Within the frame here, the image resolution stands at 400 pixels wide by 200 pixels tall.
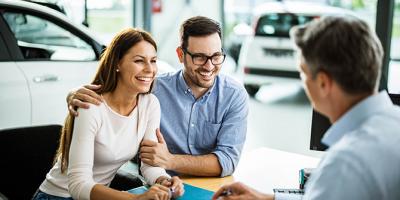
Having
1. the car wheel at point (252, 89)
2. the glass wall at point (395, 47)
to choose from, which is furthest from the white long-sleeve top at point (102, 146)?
the car wheel at point (252, 89)

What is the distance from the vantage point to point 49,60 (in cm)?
408

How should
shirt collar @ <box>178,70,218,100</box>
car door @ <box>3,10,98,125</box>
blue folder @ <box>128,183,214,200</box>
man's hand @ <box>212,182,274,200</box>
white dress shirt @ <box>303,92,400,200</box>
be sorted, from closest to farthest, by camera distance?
1. white dress shirt @ <box>303,92,400,200</box>
2. man's hand @ <box>212,182,274,200</box>
3. blue folder @ <box>128,183,214,200</box>
4. shirt collar @ <box>178,70,218,100</box>
5. car door @ <box>3,10,98,125</box>

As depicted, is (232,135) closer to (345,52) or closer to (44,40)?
(345,52)

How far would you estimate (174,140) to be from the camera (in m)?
2.25

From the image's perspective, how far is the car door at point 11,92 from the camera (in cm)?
370

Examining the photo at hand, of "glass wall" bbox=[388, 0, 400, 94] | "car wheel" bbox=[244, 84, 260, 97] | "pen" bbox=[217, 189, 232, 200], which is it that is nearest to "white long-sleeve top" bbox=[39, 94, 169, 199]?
"pen" bbox=[217, 189, 232, 200]

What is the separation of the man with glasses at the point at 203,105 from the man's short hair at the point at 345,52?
39.0 inches

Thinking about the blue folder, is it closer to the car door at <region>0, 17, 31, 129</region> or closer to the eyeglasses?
the eyeglasses

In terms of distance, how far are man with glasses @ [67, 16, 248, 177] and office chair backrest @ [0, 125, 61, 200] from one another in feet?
1.65

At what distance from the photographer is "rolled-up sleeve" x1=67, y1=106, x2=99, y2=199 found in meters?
1.77

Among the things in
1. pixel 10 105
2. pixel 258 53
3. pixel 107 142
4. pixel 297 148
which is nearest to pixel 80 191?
pixel 107 142

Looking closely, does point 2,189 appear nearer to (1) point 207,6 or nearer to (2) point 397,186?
(2) point 397,186

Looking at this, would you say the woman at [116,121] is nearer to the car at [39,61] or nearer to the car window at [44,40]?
the car at [39,61]

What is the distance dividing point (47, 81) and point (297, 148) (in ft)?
8.21
